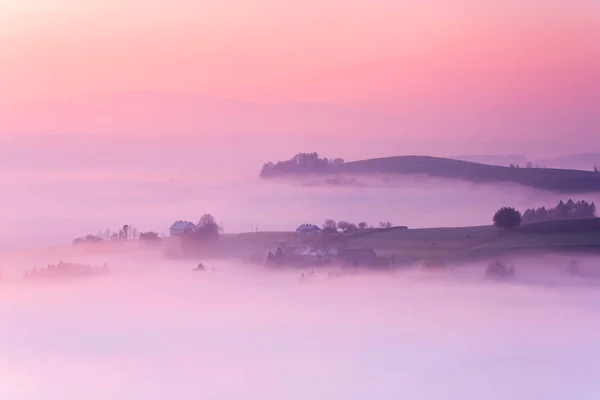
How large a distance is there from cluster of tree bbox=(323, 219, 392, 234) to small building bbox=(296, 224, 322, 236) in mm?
41

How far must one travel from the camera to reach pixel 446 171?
512 centimetres

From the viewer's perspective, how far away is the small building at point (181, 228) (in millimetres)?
4961

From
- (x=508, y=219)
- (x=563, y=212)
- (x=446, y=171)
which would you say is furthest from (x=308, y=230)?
(x=563, y=212)

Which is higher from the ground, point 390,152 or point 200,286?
point 390,152

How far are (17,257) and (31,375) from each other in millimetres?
584

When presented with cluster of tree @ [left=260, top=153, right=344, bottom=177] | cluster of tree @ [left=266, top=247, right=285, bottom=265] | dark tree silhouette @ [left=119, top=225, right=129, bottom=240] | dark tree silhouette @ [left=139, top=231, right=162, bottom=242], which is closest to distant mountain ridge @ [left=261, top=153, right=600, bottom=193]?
cluster of tree @ [left=260, top=153, right=344, bottom=177]

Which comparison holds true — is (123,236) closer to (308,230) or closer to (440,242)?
(308,230)

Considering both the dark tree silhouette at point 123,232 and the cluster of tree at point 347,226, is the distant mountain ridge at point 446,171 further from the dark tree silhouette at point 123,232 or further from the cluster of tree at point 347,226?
the dark tree silhouette at point 123,232

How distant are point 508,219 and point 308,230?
3.36ft

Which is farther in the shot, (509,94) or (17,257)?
(509,94)

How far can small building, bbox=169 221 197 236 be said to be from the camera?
4961 millimetres

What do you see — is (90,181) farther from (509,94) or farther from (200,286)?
(509,94)

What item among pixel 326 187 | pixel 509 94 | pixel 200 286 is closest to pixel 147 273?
pixel 200 286

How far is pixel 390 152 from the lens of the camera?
16.8 ft
